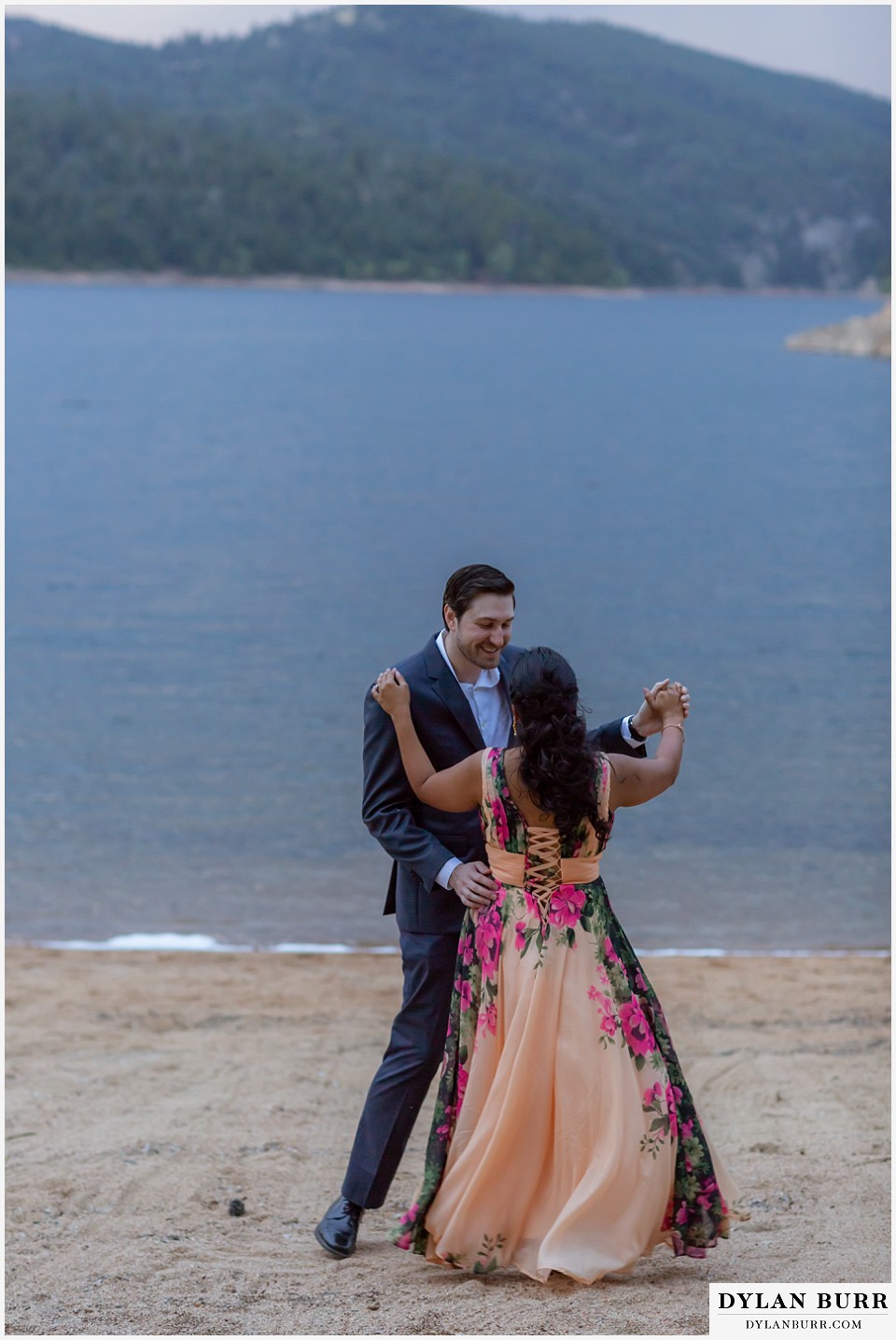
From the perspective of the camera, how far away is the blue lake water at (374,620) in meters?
10.6

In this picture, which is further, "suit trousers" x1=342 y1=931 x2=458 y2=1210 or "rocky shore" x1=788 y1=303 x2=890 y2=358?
"rocky shore" x1=788 y1=303 x2=890 y2=358

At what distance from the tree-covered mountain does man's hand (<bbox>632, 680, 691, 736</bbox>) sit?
387 ft

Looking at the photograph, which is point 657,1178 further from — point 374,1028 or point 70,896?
point 70,896

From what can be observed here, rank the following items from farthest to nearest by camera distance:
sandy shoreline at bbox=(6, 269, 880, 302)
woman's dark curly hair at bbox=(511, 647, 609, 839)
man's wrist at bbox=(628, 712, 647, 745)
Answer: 1. sandy shoreline at bbox=(6, 269, 880, 302)
2. man's wrist at bbox=(628, 712, 647, 745)
3. woman's dark curly hair at bbox=(511, 647, 609, 839)

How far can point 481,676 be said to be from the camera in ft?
13.7

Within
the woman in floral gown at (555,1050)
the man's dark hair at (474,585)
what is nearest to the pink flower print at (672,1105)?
the woman in floral gown at (555,1050)

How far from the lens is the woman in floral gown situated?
380cm

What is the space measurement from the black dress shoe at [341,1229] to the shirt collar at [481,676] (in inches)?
58.0

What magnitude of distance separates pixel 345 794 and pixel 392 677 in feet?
Result: 28.9

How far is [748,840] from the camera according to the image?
38.8 feet

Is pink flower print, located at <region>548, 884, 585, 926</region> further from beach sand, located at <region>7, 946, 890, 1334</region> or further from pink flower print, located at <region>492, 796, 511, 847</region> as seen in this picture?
beach sand, located at <region>7, 946, 890, 1334</region>

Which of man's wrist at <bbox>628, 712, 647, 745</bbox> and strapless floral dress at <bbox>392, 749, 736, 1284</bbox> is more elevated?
man's wrist at <bbox>628, 712, 647, 745</bbox>

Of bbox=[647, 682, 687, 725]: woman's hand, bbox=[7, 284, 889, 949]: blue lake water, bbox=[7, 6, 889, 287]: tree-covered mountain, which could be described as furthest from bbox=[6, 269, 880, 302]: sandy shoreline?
bbox=[647, 682, 687, 725]: woman's hand

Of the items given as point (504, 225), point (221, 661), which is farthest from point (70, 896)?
point (504, 225)
